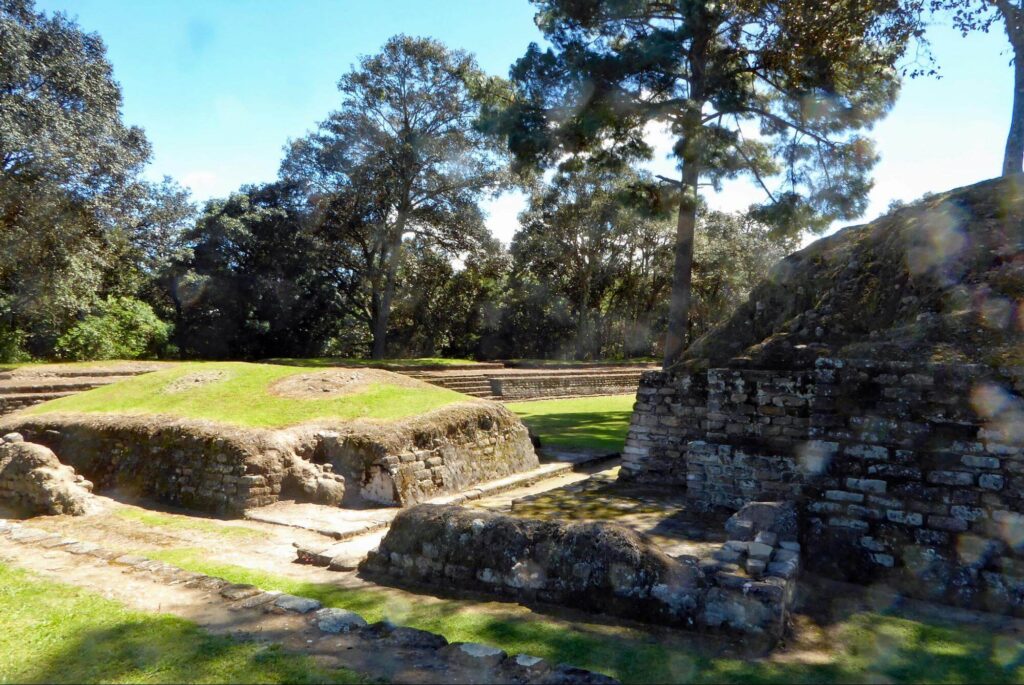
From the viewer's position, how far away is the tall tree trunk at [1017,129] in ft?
40.2

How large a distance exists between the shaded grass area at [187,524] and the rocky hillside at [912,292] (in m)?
5.28

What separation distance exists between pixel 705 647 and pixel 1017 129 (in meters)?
12.4

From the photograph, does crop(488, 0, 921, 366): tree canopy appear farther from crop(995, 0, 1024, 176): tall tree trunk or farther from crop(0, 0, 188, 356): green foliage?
crop(0, 0, 188, 356): green foliage

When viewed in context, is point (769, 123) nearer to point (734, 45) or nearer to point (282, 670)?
point (734, 45)

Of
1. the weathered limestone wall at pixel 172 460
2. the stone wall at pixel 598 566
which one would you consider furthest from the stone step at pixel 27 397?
the stone wall at pixel 598 566

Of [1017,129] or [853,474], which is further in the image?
[1017,129]

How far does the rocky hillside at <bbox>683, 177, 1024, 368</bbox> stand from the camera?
621 cm

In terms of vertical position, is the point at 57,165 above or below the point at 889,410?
above

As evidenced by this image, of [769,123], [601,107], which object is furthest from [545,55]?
[769,123]

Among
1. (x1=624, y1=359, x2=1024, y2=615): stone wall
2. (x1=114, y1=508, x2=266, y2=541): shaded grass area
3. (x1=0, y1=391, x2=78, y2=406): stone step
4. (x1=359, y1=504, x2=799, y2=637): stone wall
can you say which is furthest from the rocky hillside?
(x1=0, y1=391, x2=78, y2=406): stone step

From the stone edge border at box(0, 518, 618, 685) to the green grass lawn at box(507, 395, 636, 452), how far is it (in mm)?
7720

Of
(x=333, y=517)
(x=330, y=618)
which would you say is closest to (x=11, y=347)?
(x=333, y=517)

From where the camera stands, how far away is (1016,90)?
12.5 m

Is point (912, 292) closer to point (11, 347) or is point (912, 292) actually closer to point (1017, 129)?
point (1017, 129)
